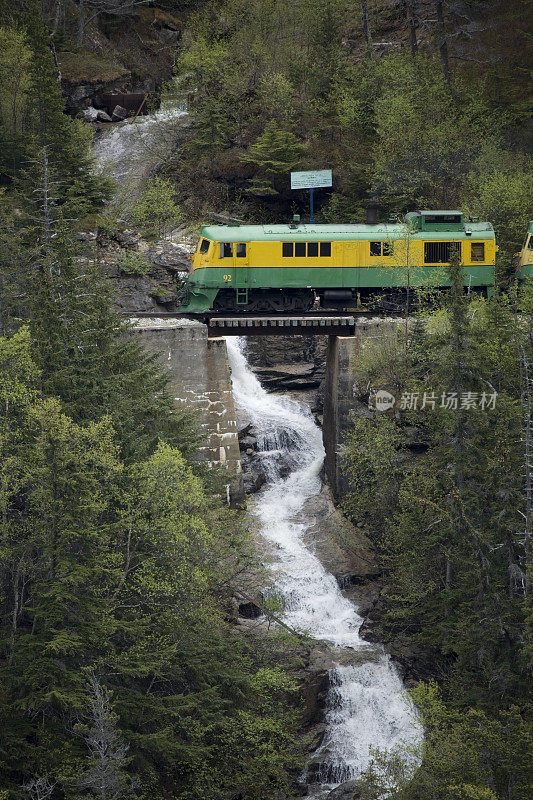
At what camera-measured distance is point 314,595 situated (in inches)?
1145

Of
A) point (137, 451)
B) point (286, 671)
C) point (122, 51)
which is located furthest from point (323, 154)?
point (286, 671)

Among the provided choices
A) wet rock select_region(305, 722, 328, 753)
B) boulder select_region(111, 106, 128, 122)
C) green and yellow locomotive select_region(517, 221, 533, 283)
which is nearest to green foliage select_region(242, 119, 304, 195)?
boulder select_region(111, 106, 128, 122)

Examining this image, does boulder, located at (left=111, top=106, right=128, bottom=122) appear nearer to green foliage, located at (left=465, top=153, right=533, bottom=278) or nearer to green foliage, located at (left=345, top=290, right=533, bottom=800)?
green foliage, located at (left=465, top=153, right=533, bottom=278)

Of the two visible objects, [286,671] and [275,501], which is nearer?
[286,671]

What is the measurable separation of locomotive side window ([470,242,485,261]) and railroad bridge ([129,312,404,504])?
12.8ft

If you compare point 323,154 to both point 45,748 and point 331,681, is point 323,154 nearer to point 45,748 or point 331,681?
point 331,681

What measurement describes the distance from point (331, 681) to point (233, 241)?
55.2 ft

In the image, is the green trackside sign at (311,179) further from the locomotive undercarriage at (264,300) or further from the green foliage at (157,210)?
the green foliage at (157,210)

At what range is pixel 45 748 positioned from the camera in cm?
1886

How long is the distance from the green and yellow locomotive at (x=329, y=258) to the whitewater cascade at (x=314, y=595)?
6.56 metres

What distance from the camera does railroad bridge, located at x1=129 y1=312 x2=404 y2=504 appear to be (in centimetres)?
3153

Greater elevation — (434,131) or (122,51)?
(122,51)

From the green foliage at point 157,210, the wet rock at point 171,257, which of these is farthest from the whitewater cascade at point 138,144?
the wet rock at point 171,257

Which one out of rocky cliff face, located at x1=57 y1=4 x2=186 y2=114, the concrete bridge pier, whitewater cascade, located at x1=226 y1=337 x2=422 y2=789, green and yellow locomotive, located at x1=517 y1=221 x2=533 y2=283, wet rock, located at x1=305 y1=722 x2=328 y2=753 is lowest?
wet rock, located at x1=305 y1=722 x2=328 y2=753
